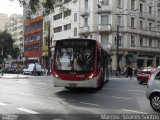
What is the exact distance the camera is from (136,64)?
64.1 metres

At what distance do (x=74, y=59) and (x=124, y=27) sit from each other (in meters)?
42.8

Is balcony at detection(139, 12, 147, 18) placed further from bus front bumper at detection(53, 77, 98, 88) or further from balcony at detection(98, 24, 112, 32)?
bus front bumper at detection(53, 77, 98, 88)

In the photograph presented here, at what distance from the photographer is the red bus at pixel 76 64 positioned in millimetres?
19797

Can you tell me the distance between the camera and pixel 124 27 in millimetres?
61812

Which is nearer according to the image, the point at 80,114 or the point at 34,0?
the point at 80,114

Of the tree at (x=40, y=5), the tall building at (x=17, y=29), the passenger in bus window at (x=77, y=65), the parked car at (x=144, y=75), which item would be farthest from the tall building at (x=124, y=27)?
the tall building at (x=17, y=29)

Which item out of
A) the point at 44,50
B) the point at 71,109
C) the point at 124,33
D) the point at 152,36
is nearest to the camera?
the point at 71,109

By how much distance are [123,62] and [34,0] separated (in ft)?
158

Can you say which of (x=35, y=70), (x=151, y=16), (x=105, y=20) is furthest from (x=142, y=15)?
(x=35, y=70)

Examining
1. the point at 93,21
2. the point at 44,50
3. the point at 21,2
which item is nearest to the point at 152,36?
the point at 93,21

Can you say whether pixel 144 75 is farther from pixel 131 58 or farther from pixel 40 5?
pixel 131 58

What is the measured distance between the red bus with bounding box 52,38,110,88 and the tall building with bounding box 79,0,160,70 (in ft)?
126

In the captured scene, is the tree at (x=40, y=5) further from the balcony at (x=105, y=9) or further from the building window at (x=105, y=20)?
the building window at (x=105, y=20)

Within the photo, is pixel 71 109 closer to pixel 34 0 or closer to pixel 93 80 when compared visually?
pixel 34 0
